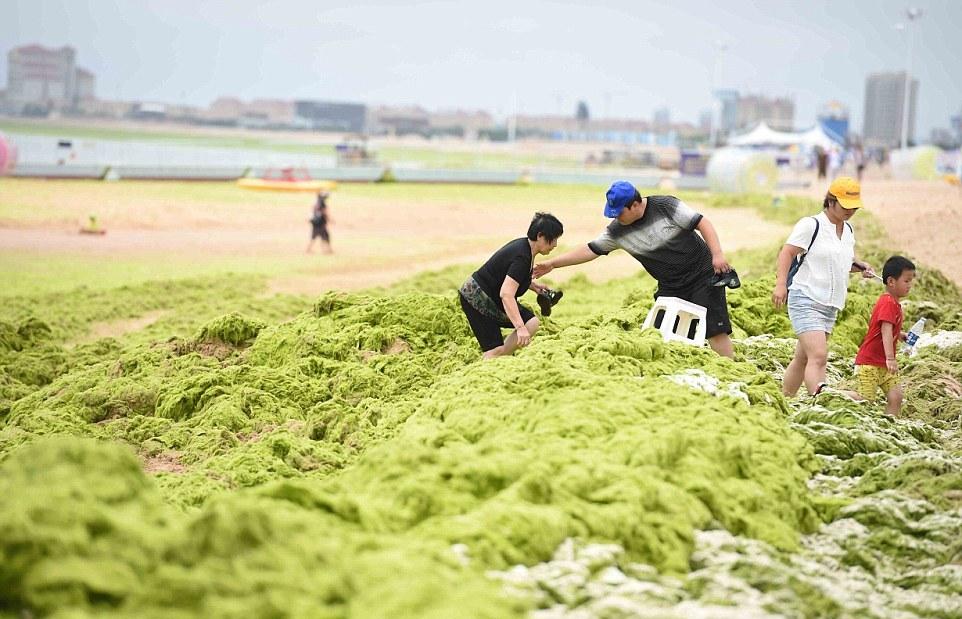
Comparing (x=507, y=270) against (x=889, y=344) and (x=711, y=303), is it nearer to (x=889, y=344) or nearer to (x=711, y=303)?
(x=711, y=303)

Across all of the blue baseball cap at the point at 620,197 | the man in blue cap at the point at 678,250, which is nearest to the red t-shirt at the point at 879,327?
the man in blue cap at the point at 678,250

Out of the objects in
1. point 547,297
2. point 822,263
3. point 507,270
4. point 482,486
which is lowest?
point 482,486

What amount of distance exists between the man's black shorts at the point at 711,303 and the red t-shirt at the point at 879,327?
89 centimetres

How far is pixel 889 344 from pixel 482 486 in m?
3.76

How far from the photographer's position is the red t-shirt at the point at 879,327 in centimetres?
807

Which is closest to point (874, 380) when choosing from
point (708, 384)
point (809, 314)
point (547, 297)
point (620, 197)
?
point (809, 314)

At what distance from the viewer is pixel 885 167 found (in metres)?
60.8

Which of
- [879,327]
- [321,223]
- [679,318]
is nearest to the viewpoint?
[879,327]

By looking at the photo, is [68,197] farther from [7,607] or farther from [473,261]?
[7,607]

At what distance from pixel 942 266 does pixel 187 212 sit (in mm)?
21242

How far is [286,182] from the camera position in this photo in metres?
44.4

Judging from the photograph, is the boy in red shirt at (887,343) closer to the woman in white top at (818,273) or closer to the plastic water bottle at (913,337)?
the woman in white top at (818,273)

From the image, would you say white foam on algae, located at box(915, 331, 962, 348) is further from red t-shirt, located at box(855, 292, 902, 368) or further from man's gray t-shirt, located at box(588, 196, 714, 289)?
man's gray t-shirt, located at box(588, 196, 714, 289)

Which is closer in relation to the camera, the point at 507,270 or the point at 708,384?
the point at 708,384
